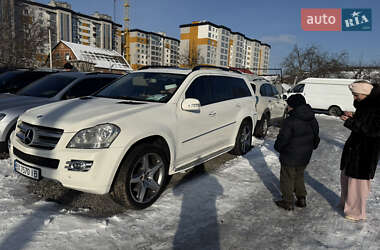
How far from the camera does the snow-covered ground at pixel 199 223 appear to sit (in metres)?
2.66

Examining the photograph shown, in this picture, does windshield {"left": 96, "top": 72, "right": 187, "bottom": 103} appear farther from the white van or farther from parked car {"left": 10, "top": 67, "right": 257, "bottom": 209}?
the white van

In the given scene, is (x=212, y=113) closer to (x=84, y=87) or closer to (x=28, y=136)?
(x=28, y=136)

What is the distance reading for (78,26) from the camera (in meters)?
87.8

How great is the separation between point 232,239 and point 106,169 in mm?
1526

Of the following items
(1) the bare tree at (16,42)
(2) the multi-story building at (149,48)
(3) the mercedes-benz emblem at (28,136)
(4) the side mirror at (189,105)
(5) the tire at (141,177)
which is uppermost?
(2) the multi-story building at (149,48)

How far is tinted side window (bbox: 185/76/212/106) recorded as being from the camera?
161 inches

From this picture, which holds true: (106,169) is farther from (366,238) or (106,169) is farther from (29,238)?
(366,238)

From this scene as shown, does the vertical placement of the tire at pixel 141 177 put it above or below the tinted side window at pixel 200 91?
below

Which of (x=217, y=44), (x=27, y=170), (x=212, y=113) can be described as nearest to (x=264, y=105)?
(x=212, y=113)

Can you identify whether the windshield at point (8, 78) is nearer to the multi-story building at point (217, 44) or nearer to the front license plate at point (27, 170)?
the front license plate at point (27, 170)

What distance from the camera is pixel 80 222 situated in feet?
Result: 9.68

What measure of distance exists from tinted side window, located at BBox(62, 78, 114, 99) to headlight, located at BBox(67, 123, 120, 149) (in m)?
3.34

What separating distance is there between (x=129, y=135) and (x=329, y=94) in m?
15.6

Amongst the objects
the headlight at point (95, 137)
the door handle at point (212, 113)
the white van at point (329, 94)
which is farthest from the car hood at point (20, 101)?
the white van at point (329, 94)
